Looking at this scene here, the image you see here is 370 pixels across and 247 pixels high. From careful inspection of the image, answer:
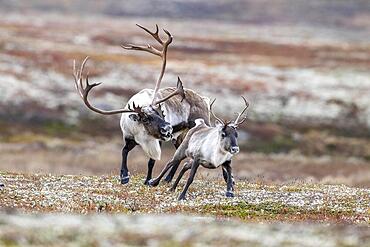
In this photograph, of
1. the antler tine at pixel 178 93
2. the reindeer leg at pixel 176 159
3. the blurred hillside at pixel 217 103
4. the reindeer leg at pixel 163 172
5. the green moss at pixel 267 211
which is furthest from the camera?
the blurred hillside at pixel 217 103

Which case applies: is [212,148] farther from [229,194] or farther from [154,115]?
[154,115]

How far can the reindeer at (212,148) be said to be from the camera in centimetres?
2183

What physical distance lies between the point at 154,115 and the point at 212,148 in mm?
2478

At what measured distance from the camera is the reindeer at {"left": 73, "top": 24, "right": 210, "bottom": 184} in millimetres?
23891

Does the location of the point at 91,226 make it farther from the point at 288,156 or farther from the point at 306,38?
the point at 306,38

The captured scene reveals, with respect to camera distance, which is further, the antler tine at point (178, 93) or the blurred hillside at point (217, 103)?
the blurred hillside at point (217, 103)

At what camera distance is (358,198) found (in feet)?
76.0

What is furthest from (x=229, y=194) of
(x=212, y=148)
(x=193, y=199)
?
(x=212, y=148)

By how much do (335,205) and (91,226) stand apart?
11.9m

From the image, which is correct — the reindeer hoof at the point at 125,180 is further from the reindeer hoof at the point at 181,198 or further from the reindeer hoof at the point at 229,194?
the reindeer hoof at the point at 229,194

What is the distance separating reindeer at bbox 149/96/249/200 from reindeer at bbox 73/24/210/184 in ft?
3.05

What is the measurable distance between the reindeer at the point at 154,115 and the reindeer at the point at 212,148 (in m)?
0.93

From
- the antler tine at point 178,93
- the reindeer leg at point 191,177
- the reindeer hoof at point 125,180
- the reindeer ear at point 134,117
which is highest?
the antler tine at point 178,93

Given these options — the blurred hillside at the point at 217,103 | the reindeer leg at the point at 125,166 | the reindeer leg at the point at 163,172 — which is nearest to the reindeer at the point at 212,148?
the reindeer leg at the point at 163,172
